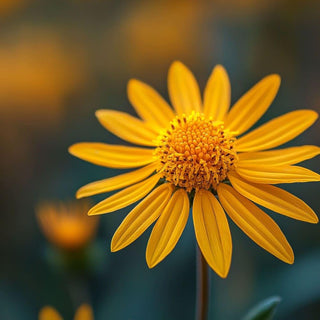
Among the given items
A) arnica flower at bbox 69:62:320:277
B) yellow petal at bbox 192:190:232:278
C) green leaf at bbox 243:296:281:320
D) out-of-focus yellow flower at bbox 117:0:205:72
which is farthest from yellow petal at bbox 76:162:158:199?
out-of-focus yellow flower at bbox 117:0:205:72

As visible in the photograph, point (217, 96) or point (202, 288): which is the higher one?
point (217, 96)

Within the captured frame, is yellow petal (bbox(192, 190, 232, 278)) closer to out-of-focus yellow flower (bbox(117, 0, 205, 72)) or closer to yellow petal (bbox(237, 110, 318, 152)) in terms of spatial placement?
yellow petal (bbox(237, 110, 318, 152))

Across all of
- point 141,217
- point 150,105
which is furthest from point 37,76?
point 141,217

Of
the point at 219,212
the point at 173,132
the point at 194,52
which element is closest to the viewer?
the point at 219,212

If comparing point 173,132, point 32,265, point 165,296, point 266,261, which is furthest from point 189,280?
point 173,132

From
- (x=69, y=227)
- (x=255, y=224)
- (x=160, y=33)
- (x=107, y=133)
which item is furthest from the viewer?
(x=160, y=33)

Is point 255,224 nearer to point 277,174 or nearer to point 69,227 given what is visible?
point 277,174

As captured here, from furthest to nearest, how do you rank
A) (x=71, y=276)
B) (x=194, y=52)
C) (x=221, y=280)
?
1. (x=194, y=52)
2. (x=221, y=280)
3. (x=71, y=276)

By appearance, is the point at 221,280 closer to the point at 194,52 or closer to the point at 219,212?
the point at 219,212
